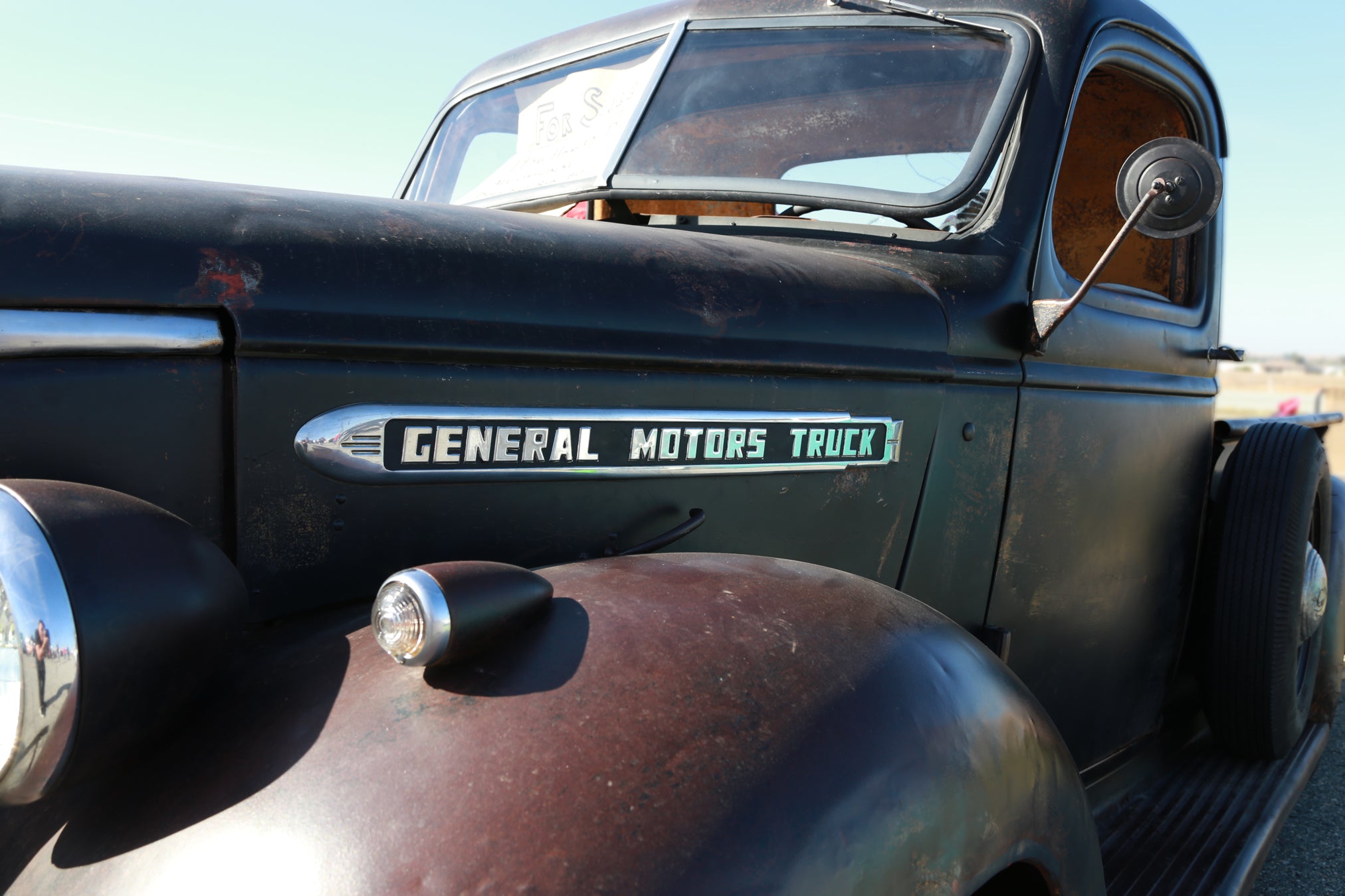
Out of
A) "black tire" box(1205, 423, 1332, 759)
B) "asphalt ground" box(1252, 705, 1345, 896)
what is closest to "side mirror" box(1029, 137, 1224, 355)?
"black tire" box(1205, 423, 1332, 759)

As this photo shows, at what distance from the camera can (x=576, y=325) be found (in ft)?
4.28

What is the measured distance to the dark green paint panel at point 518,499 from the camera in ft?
3.68

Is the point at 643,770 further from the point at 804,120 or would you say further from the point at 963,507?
the point at 804,120

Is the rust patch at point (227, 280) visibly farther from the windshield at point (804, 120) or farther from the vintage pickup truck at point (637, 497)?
the windshield at point (804, 120)

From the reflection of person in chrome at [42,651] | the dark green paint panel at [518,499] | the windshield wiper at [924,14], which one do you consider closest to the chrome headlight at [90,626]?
the reflection of person in chrome at [42,651]

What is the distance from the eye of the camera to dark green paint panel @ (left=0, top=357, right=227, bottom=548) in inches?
38.8

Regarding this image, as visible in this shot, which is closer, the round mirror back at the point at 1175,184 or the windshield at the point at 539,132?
the round mirror back at the point at 1175,184

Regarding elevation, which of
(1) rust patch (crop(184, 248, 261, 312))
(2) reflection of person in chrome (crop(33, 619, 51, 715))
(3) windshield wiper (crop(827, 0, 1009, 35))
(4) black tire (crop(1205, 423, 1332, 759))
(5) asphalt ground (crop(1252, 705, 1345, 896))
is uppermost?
(3) windshield wiper (crop(827, 0, 1009, 35))

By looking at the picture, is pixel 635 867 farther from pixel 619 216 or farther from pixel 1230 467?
pixel 1230 467

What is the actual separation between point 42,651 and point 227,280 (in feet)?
1.41

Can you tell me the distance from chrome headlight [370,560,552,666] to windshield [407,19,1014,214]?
113cm

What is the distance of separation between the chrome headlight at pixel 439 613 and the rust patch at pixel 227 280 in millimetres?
362

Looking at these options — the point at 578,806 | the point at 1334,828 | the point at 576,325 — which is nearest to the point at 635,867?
the point at 578,806

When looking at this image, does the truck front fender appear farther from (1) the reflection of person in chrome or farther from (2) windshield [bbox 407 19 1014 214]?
(2) windshield [bbox 407 19 1014 214]
